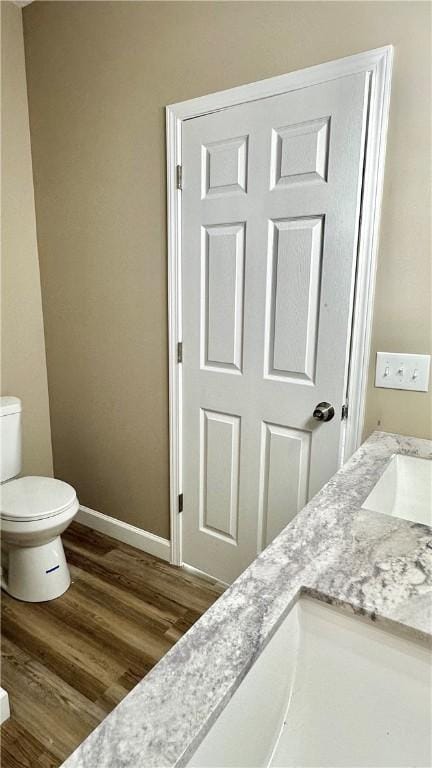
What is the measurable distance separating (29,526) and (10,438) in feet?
1.58

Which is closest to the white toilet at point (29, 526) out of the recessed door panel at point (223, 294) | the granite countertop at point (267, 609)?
the recessed door panel at point (223, 294)

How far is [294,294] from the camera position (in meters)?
1.57

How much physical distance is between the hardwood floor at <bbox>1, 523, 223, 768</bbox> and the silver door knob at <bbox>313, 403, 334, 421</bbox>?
39.4 inches

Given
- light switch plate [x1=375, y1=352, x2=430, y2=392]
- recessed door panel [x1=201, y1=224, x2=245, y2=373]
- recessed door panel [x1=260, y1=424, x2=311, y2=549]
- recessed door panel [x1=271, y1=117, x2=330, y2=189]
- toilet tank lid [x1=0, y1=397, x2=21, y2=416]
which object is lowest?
recessed door panel [x1=260, y1=424, x2=311, y2=549]

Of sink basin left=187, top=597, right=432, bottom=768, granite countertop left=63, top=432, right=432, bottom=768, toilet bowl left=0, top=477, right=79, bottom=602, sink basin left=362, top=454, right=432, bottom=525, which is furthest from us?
toilet bowl left=0, top=477, right=79, bottom=602

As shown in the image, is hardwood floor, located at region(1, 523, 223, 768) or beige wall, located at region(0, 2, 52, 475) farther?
beige wall, located at region(0, 2, 52, 475)

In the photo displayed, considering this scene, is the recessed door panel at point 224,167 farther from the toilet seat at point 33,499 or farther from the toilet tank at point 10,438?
the toilet seat at point 33,499

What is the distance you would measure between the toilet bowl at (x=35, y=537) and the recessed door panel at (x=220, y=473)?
61 cm

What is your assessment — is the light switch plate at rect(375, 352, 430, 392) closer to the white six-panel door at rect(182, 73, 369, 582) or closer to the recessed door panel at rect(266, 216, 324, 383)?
the white six-panel door at rect(182, 73, 369, 582)

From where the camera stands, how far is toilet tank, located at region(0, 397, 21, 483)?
2.04 meters

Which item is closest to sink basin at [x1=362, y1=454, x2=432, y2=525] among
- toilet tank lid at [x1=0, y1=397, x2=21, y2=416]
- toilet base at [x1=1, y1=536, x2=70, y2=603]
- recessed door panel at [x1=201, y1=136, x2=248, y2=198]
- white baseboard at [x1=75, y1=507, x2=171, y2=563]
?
recessed door panel at [x1=201, y1=136, x2=248, y2=198]

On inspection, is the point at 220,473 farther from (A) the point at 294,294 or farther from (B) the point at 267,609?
(B) the point at 267,609

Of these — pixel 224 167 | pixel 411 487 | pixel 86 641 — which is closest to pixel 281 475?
pixel 411 487

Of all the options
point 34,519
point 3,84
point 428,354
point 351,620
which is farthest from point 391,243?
point 3,84
